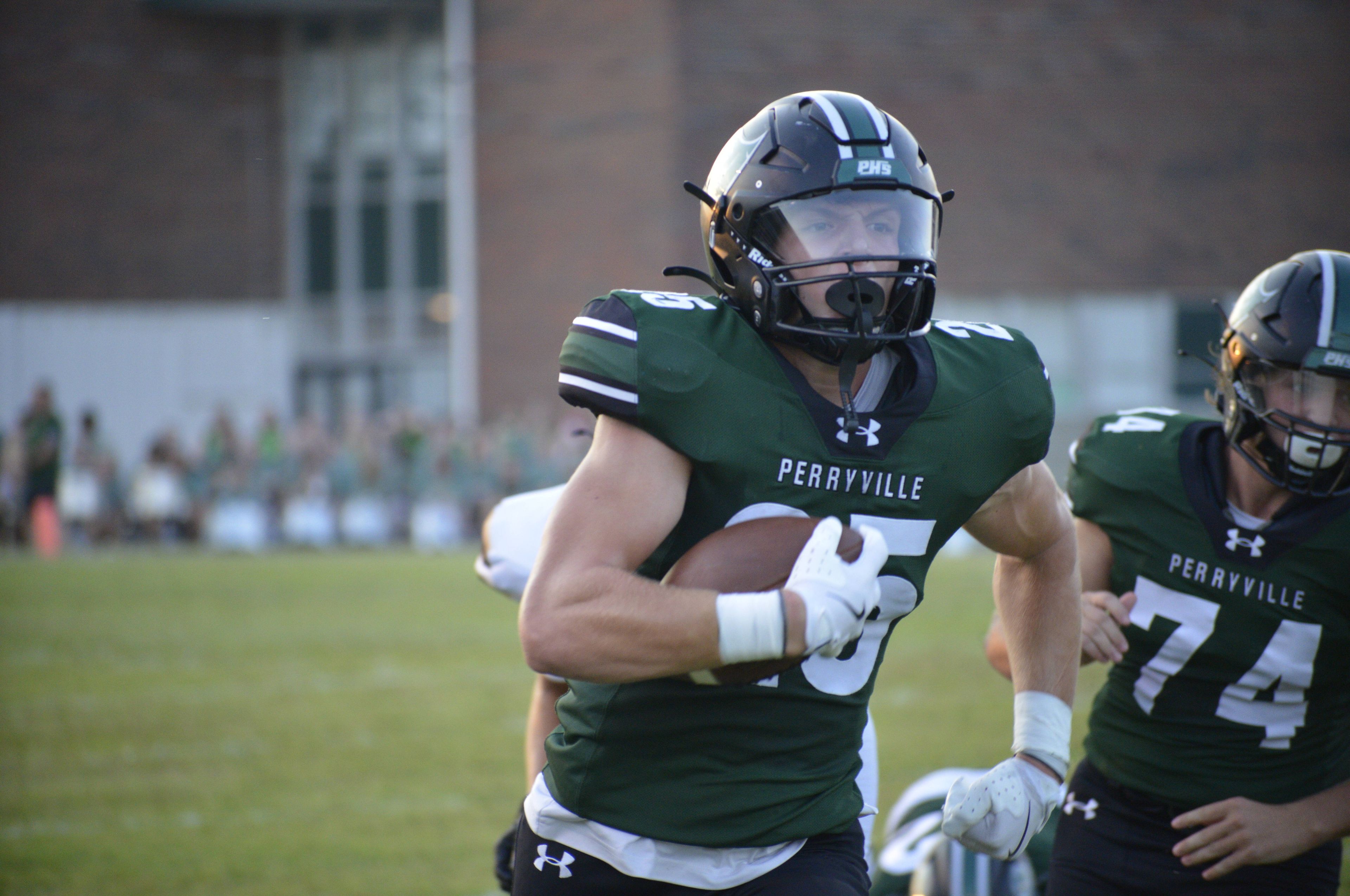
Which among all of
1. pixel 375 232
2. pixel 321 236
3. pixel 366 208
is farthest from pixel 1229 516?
pixel 321 236

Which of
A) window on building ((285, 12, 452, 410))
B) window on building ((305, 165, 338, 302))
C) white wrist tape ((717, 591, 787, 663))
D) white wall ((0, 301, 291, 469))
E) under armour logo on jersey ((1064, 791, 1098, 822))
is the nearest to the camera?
white wrist tape ((717, 591, 787, 663))

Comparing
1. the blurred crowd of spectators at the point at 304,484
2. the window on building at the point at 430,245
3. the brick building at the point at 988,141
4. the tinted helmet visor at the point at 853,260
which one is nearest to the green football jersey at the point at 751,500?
the tinted helmet visor at the point at 853,260

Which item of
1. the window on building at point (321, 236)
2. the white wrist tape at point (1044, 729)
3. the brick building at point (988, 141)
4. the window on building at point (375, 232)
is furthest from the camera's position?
the window on building at point (321, 236)

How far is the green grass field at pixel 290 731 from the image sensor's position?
5.00 meters

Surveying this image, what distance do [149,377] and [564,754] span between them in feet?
82.9

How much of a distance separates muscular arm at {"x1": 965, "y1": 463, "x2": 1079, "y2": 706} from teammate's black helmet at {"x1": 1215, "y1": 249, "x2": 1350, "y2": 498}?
1.54ft

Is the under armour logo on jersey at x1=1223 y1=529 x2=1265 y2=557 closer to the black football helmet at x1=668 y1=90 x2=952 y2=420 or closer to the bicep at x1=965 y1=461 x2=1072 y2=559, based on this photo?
the bicep at x1=965 y1=461 x2=1072 y2=559

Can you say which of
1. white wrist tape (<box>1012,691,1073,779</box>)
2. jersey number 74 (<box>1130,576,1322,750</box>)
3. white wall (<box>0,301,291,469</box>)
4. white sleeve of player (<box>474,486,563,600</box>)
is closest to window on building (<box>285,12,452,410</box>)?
white wall (<box>0,301,291,469</box>)

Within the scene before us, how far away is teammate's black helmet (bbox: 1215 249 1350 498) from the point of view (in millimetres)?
2674

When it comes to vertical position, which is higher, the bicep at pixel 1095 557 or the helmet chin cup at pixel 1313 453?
the helmet chin cup at pixel 1313 453

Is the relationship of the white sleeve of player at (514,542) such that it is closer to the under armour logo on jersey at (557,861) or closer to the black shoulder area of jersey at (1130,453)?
the under armour logo on jersey at (557,861)

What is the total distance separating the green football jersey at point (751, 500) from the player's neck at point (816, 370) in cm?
5

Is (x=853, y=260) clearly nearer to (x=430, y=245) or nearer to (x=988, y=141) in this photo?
(x=988, y=141)

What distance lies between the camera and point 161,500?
62.5ft
